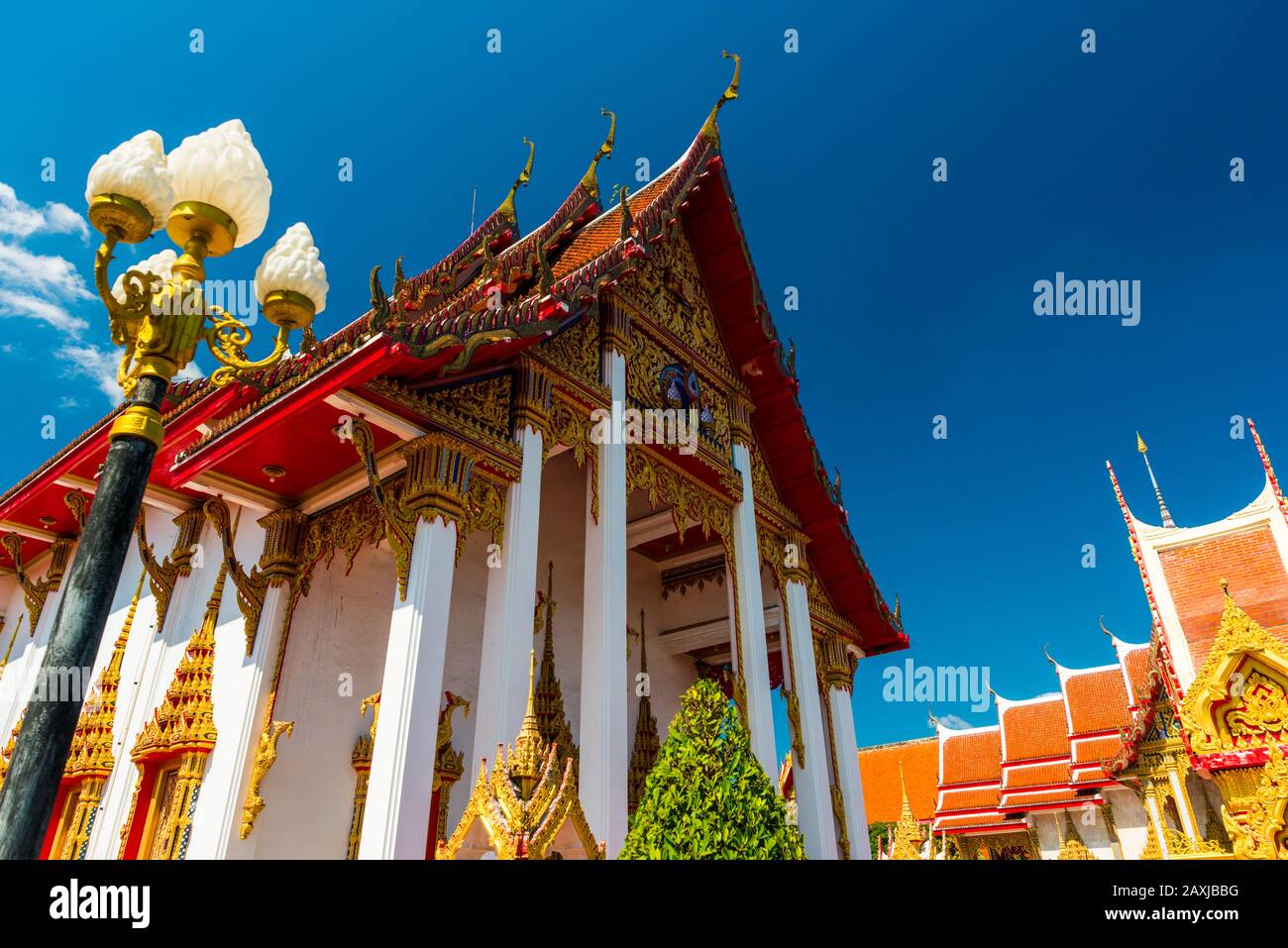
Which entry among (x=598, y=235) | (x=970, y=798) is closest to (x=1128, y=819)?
(x=970, y=798)

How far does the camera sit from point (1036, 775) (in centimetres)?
1925

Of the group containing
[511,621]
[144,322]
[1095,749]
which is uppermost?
[1095,749]

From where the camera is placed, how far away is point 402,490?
607cm

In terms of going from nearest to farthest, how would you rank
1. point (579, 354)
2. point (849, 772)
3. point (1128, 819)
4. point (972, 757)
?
1. point (579, 354)
2. point (849, 772)
3. point (1128, 819)
4. point (972, 757)

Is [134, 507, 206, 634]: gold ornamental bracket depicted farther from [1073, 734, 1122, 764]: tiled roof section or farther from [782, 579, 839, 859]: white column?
[1073, 734, 1122, 764]: tiled roof section

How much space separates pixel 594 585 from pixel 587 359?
7.39 feet

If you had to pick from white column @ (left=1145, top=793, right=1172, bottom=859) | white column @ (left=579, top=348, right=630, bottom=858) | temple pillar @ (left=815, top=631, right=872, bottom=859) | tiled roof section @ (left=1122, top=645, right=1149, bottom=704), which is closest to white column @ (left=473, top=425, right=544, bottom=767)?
white column @ (left=579, top=348, right=630, bottom=858)

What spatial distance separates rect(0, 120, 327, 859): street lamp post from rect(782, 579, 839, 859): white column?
24.2ft

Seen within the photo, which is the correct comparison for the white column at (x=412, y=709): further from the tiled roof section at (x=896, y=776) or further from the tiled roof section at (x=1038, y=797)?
the tiled roof section at (x=896, y=776)

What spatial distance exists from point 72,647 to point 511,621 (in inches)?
147

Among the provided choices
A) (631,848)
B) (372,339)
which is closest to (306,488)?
(372,339)

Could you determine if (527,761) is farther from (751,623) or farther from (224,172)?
(751,623)

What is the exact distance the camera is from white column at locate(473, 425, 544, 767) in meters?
5.63
